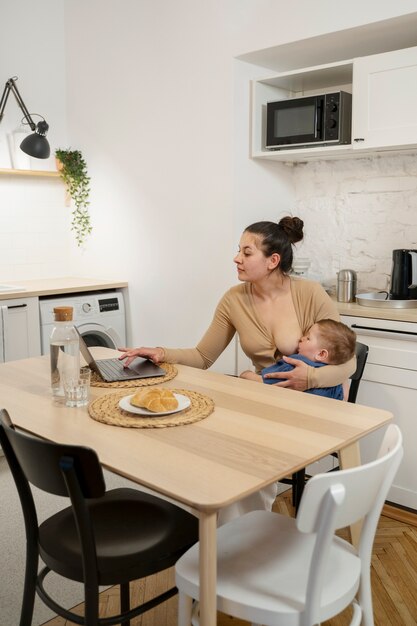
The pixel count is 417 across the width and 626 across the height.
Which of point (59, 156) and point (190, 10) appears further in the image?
point (59, 156)

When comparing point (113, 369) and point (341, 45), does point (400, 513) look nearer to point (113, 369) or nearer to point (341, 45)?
point (113, 369)

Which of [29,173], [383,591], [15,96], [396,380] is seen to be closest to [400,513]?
[396,380]

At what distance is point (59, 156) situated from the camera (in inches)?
186

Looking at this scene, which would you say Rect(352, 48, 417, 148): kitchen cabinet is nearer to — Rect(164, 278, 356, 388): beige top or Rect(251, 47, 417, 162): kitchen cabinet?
Rect(251, 47, 417, 162): kitchen cabinet

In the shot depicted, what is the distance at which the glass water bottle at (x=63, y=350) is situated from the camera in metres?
2.06

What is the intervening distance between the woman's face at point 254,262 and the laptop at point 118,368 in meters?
0.53

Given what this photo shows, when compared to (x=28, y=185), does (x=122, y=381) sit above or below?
below

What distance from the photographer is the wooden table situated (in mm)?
1404

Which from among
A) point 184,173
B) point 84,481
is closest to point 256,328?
point 84,481

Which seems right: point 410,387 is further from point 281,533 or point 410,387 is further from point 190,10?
point 190,10

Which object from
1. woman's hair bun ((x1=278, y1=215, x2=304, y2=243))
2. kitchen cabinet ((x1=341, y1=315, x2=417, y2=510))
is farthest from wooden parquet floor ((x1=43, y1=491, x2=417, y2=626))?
woman's hair bun ((x1=278, y1=215, x2=304, y2=243))

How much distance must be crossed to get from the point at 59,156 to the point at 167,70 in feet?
3.71

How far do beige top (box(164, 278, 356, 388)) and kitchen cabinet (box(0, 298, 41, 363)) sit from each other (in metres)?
1.60

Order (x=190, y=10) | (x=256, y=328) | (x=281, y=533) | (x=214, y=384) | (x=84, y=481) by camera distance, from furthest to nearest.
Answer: (x=190, y=10)
(x=256, y=328)
(x=214, y=384)
(x=281, y=533)
(x=84, y=481)
